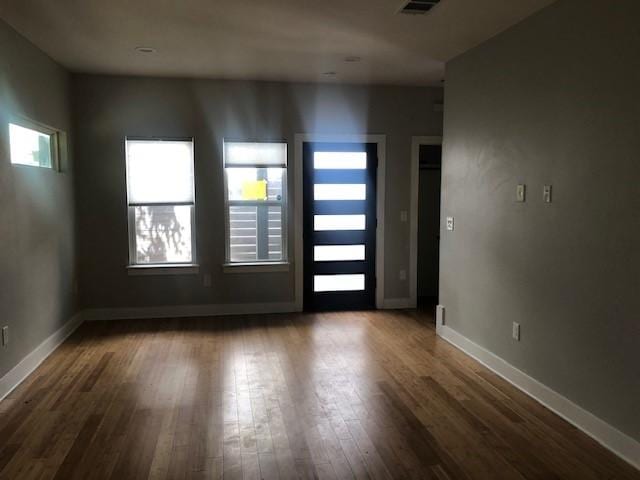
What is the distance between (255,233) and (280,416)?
9.76 ft

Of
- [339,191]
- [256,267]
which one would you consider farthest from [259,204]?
[339,191]

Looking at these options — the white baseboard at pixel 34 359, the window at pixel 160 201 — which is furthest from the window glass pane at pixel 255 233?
the white baseboard at pixel 34 359

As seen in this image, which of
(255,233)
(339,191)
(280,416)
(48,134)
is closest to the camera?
(280,416)

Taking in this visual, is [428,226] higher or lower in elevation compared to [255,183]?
lower

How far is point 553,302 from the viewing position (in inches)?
131

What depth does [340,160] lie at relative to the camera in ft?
19.7

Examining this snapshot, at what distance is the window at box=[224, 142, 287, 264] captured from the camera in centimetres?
580

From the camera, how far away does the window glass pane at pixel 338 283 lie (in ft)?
19.9

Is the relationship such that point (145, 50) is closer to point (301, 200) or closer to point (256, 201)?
point (256, 201)

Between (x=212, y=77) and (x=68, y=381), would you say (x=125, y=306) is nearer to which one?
(x=68, y=381)

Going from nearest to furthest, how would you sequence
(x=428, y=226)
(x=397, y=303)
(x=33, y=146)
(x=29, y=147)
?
1. (x=29, y=147)
2. (x=33, y=146)
3. (x=397, y=303)
4. (x=428, y=226)

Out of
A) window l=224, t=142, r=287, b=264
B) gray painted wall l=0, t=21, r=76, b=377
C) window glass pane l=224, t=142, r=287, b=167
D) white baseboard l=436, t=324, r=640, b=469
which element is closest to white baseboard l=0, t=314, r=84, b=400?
gray painted wall l=0, t=21, r=76, b=377

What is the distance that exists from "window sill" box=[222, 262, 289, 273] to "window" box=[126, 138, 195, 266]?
17.0 inches

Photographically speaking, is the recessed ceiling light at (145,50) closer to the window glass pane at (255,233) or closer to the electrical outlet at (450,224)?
the window glass pane at (255,233)
